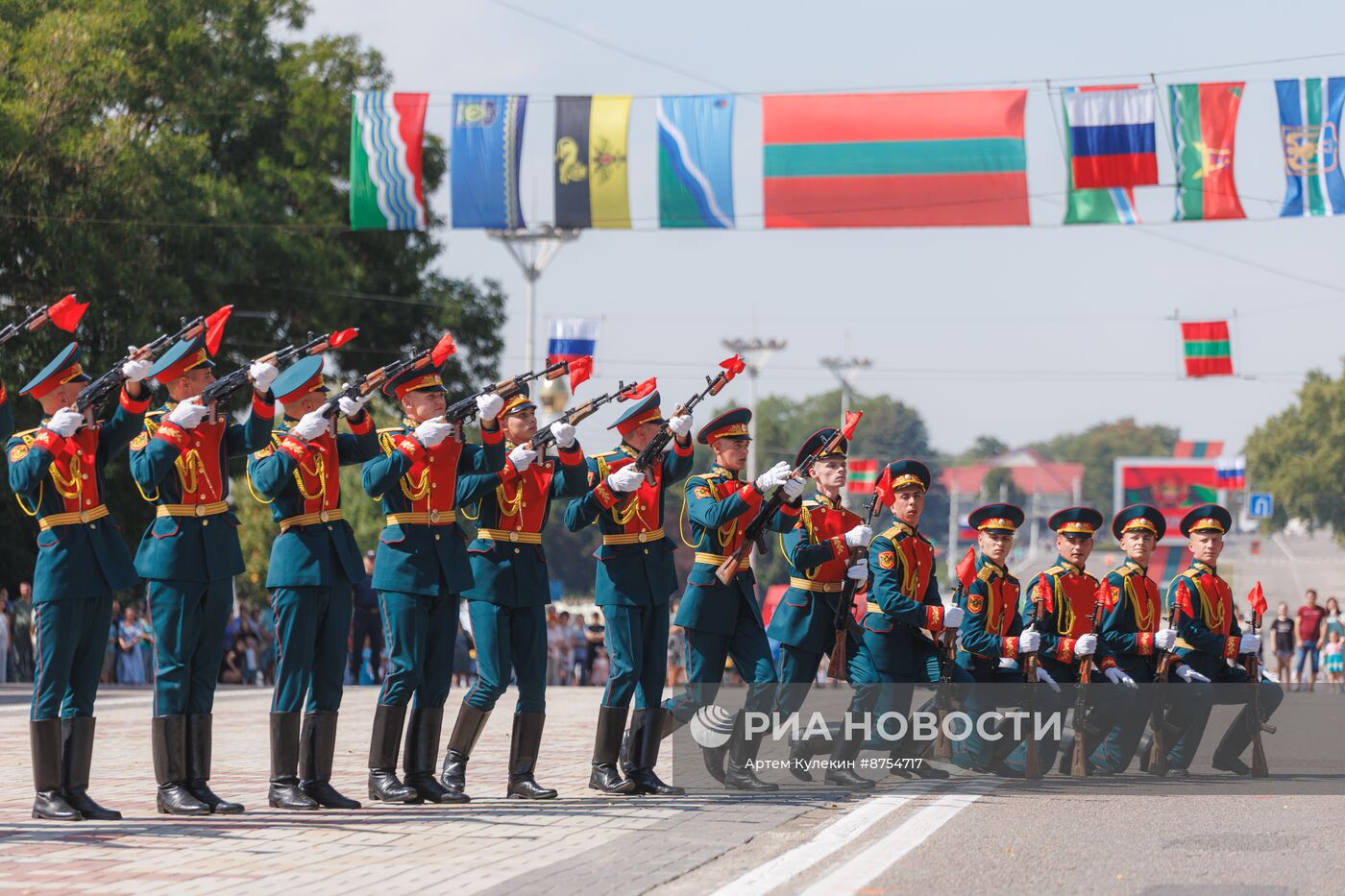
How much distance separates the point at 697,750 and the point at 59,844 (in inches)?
187

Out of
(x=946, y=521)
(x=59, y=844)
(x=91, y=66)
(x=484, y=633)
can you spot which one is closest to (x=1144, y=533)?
(x=484, y=633)

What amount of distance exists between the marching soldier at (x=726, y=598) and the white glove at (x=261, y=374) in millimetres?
2569

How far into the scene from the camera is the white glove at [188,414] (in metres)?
8.64

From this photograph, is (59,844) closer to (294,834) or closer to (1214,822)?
(294,834)

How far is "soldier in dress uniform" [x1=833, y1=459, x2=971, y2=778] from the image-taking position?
439 inches

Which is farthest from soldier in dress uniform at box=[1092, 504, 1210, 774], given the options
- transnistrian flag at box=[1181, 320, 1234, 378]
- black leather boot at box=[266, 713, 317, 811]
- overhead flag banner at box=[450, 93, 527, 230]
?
transnistrian flag at box=[1181, 320, 1234, 378]

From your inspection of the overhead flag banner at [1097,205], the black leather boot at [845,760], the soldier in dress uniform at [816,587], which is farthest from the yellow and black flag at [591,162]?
the black leather boot at [845,760]

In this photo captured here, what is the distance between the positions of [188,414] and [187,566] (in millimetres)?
714

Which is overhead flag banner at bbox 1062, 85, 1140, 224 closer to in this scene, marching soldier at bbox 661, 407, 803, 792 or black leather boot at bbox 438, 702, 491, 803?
marching soldier at bbox 661, 407, 803, 792

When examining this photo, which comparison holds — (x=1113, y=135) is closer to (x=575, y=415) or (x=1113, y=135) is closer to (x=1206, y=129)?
(x=1206, y=129)

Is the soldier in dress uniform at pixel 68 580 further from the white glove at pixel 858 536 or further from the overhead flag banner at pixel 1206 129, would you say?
the overhead flag banner at pixel 1206 129

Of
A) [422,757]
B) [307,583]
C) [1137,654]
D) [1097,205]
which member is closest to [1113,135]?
[1097,205]

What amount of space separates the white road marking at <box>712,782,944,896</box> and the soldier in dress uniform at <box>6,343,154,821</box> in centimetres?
313

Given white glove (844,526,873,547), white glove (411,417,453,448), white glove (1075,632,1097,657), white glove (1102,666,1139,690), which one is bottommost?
white glove (1102,666,1139,690)
